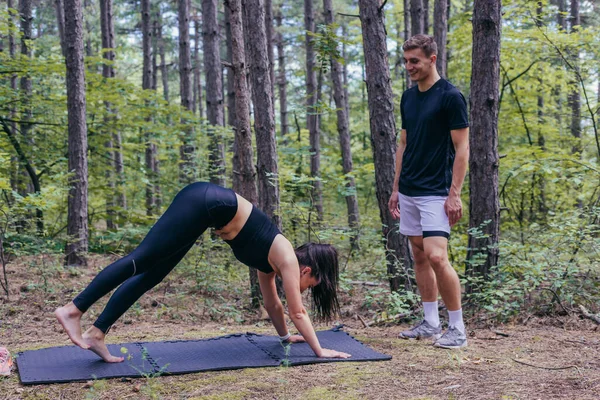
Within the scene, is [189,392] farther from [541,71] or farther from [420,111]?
[541,71]

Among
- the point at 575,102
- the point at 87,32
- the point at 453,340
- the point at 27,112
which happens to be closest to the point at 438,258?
the point at 453,340

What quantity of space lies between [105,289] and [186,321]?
2.65 meters

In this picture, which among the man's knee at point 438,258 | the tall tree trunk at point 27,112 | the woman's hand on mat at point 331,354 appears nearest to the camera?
the woman's hand on mat at point 331,354

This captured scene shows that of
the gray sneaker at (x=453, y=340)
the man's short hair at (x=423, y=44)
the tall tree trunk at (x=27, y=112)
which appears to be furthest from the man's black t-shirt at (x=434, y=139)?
the tall tree trunk at (x=27, y=112)

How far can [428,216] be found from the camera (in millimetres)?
4199

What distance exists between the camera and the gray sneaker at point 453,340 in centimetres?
428

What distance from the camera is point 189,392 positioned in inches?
126

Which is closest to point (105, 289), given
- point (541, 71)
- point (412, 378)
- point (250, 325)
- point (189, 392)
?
point (189, 392)

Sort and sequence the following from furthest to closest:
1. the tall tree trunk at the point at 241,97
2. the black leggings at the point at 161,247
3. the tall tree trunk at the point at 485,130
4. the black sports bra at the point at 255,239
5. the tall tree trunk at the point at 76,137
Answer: the tall tree trunk at the point at 76,137
the tall tree trunk at the point at 241,97
the tall tree trunk at the point at 485,130
the black sports bra at the point at 255,239
the black leggings at the point at 161,247

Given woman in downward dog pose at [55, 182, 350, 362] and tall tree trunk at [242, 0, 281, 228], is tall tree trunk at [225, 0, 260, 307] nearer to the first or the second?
tall tree trunk at [242, 0, 281, 228]

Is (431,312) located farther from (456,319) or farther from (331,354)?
(331,354)

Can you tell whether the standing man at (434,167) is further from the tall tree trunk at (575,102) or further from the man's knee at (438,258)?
the tall tree trunk at (575,102)

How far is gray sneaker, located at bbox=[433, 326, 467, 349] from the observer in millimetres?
4277

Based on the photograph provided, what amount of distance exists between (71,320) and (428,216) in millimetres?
2617
